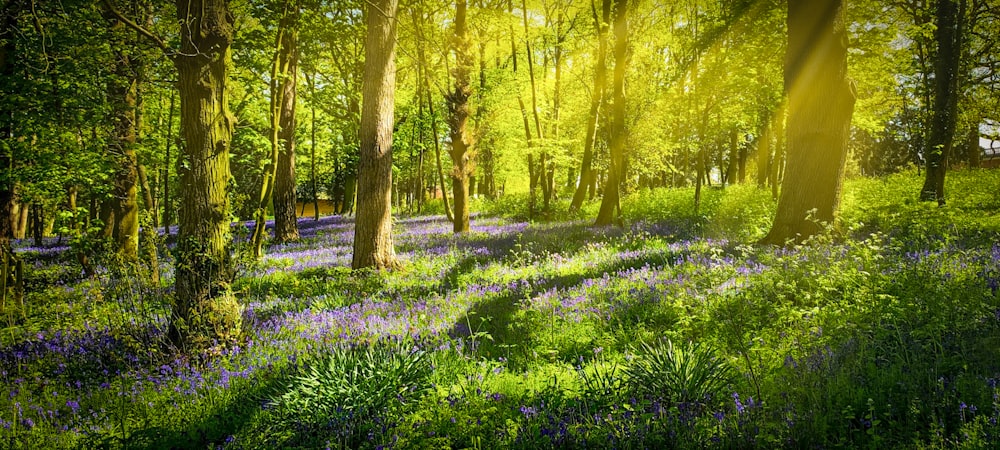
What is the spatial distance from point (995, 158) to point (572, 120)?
62.1 meters

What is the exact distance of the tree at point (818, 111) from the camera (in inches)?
289

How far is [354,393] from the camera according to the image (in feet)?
11.0

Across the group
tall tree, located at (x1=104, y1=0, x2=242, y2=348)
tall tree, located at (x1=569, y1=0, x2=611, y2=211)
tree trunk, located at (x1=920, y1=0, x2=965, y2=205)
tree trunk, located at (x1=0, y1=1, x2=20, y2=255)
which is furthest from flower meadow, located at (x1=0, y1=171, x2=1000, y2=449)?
tall tree, located at (x1=569, y1=0, x2=611, y2=211)

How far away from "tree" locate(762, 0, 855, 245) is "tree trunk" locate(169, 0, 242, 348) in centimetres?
831

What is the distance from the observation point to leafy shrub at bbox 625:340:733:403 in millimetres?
3151

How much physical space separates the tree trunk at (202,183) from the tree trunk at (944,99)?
52.0 ft

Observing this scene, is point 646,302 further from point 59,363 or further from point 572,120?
point 572,120

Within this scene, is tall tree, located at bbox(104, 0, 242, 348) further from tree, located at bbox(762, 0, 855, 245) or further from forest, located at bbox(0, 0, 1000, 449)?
tree, located at bbox(762, 0, 855, 245)

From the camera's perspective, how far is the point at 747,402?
2.93m

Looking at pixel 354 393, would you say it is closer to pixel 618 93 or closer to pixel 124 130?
pixel 124 130

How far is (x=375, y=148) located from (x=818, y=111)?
7784 mm

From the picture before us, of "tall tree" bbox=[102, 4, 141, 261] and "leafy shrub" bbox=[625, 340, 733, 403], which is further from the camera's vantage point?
"tall tree" bbox=[102, 4, 141, 261]

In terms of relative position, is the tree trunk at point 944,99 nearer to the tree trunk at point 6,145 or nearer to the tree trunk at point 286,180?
the tree trunk at point 286,180

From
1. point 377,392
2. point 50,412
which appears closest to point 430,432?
point 377,392
